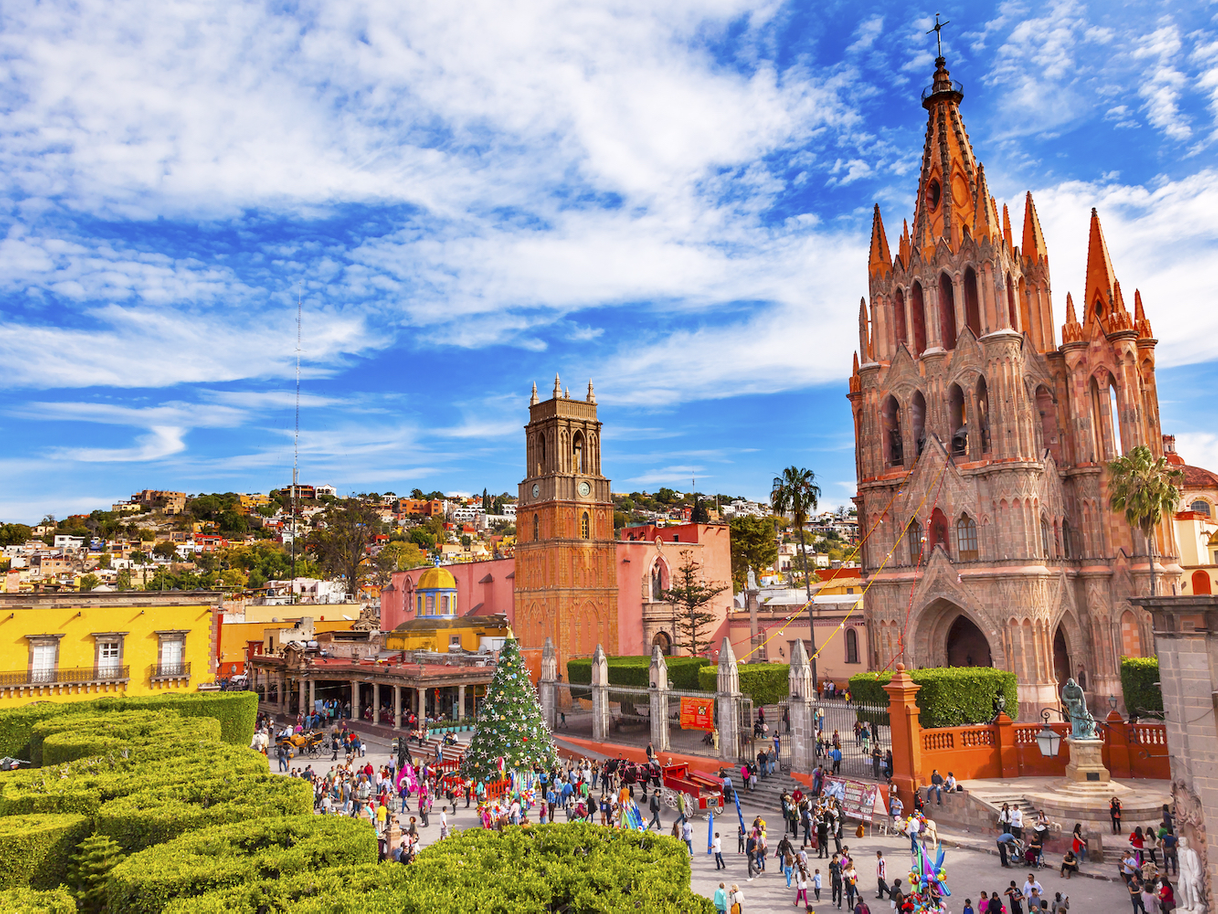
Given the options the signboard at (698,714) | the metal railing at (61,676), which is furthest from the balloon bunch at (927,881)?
the metal railing at (61,676)

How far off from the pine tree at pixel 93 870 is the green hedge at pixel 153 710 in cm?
1459

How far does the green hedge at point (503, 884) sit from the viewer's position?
1058cm

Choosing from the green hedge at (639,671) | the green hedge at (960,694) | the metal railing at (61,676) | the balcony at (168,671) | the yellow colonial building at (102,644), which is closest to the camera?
the green hedge at (960,694)

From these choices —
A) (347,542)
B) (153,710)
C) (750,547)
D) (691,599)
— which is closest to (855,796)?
(153,710)

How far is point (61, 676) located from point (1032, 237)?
4576cm

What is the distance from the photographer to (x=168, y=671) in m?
37.0

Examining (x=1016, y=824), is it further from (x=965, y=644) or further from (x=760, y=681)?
(x=965, y=644)

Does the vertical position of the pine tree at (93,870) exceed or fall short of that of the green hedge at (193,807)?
it falls short

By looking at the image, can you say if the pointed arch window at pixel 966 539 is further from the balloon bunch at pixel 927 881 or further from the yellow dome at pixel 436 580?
the yellow dome at pixel 436 580

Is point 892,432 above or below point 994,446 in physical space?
above

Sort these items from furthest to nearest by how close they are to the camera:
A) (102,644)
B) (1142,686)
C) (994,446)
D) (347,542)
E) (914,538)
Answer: (347,542) → (914,538) → (102,644) → (994,446) → (1142,686)

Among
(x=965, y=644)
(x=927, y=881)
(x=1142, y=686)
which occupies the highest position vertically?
(x=965, y=644)

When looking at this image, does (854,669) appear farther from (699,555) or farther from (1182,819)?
(1182,819)

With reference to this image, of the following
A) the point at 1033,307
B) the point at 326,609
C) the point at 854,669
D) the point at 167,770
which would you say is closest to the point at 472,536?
the point at 326,609
